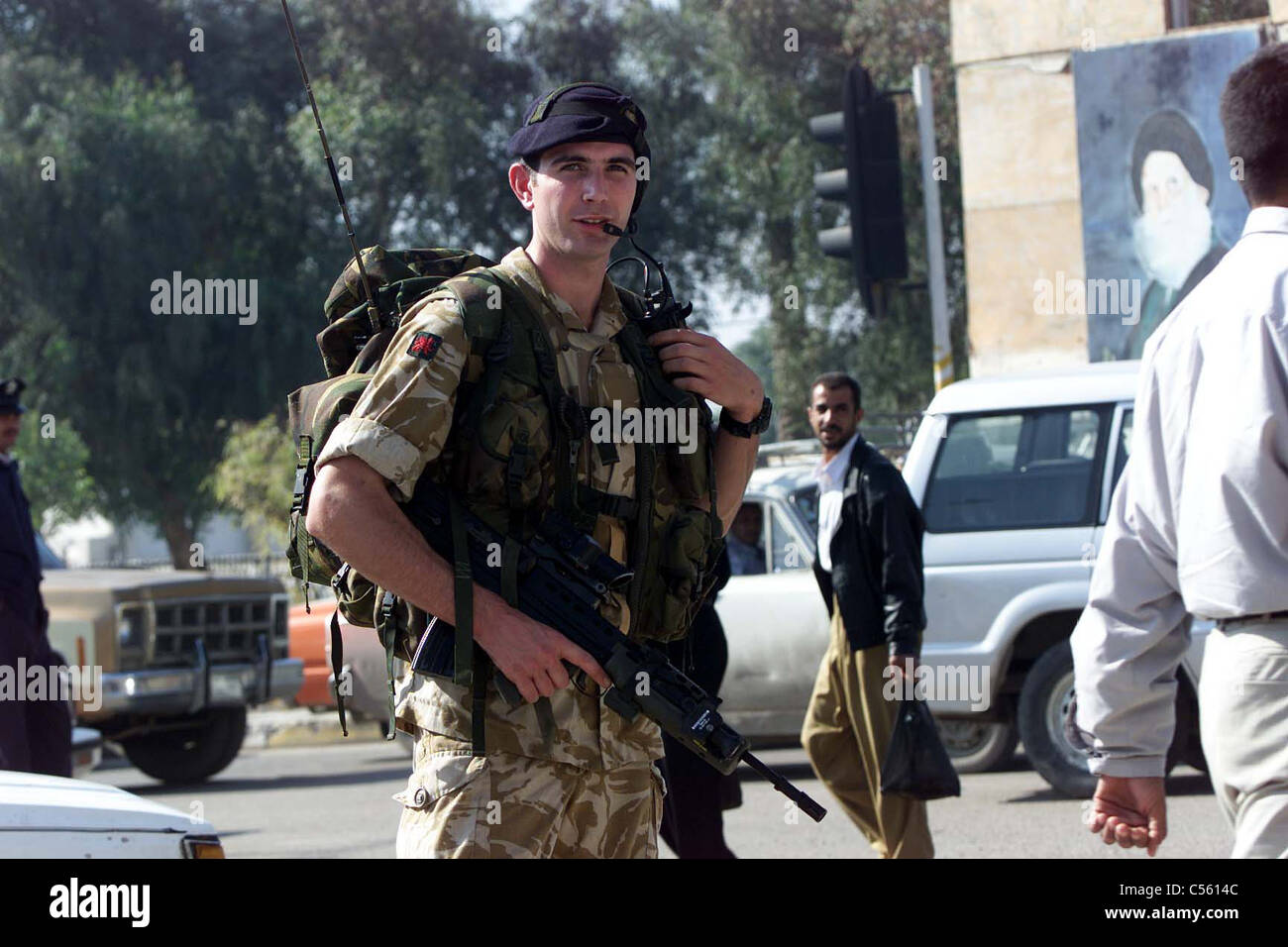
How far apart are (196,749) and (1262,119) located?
10.9 m

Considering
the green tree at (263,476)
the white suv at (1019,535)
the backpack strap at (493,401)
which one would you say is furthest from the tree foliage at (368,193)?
the backpack strap at (493,401)

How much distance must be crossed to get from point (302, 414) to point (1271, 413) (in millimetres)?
1653

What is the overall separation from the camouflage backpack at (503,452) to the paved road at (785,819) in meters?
4.07

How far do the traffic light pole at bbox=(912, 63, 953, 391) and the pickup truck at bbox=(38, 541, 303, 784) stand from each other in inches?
200

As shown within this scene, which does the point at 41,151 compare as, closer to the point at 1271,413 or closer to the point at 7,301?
the point at 7,301

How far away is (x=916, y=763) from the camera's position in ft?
21.0

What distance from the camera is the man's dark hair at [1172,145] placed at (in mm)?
16953

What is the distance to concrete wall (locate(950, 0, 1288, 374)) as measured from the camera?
57.6 feet

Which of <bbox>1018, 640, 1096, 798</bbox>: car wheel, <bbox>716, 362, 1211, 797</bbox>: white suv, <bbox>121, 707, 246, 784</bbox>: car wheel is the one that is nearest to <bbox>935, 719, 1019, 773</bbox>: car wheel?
<bbox>716, 362, 1211, 797</bbox>: white suv

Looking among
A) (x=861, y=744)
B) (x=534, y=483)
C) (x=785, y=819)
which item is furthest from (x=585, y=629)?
(x=785, y=819)

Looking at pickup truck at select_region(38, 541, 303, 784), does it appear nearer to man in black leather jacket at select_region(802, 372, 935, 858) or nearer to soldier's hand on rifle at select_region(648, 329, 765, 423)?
man in black leather jacket at select_region(802, 372, 935, 858)

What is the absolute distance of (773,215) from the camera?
95.1 ft
